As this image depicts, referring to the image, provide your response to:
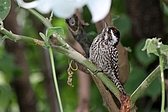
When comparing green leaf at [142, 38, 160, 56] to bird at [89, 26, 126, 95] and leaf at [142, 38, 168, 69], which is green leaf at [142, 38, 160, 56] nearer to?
leaf at [142, 38, 168, 69]

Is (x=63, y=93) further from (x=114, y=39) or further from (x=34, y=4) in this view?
(x=34, y=4)

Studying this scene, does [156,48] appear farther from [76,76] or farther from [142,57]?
[76,76]

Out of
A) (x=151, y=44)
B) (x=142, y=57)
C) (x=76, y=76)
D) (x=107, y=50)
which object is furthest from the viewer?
(x=76, y=76)

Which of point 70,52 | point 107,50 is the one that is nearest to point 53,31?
point 70,52

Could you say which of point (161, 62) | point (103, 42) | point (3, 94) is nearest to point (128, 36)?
point (3, 94)

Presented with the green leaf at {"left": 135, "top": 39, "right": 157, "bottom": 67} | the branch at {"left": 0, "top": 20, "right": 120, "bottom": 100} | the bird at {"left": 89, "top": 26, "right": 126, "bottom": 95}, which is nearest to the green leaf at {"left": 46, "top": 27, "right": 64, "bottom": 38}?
the branch at {"left": 0, "top": 20, "right": 120, "bottom": 100}
